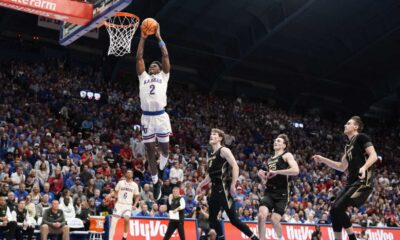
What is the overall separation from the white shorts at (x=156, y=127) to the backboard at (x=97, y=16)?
4.68 meters

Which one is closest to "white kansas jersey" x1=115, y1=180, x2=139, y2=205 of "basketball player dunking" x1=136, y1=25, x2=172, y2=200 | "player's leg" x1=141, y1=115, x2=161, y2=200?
"player's leg" x1=141, y1=115, x2=161, y2=200

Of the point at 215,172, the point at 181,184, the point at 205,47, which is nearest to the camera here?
the point at 215,172

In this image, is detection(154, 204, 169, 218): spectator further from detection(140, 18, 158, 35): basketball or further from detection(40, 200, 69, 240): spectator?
detection(140, 18, 158, 35): basketball

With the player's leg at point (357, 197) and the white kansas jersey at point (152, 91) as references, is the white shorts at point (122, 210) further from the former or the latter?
the player's leg at point (357, 197)

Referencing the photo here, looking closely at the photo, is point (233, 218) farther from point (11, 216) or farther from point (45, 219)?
point (11, 216)

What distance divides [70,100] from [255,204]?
10.3 metres

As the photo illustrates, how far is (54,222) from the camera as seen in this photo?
14.2m

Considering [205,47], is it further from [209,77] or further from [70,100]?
[70,100]

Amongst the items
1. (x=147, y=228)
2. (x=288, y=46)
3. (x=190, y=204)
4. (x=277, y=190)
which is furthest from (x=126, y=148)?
(x=288, y=46)

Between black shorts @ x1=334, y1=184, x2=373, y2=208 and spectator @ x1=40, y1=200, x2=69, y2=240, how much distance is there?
28.8ft

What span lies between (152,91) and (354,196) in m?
3.66

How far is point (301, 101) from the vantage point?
37.1m

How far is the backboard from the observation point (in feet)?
42.6

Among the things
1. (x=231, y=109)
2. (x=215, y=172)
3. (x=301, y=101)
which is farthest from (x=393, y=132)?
(x=215, y=172)
